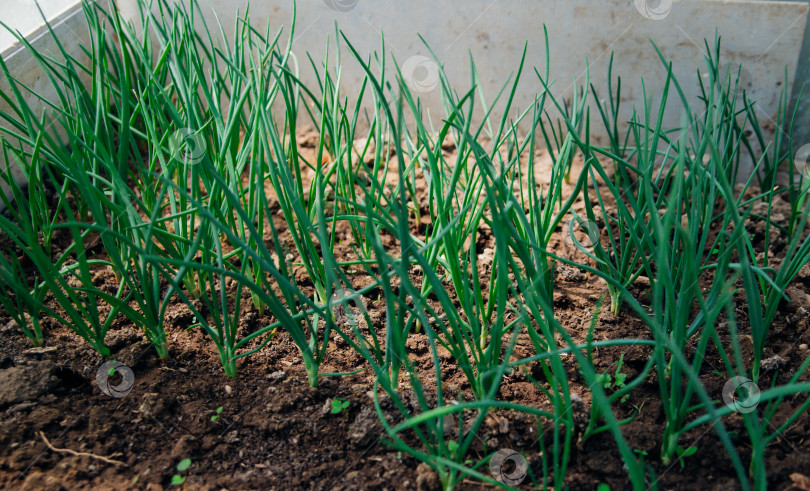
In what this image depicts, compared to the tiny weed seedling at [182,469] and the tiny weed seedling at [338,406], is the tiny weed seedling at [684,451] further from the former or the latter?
the tiny weed seedling at [182,469]

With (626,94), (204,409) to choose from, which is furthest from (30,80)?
(626,94)

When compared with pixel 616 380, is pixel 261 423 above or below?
Result: above

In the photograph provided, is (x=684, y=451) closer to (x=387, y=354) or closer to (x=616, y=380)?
(x=616, y=380)

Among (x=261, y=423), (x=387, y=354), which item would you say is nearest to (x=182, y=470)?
(x=261, y=423)

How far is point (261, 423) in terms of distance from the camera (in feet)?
3.73

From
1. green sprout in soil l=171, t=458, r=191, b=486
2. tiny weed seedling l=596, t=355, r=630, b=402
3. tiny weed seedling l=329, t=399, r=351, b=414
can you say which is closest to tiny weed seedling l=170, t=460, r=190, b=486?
green sprout in soil l=171, t=458, r=191, b=486

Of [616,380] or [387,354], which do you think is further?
[616,380]

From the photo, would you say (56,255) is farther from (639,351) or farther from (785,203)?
(785,203)

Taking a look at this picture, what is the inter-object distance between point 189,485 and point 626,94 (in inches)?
64.2

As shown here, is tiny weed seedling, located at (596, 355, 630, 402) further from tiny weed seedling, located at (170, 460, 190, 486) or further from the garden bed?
tiny weed seedling, located at (170, 460, 190, 486)

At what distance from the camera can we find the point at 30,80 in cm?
182

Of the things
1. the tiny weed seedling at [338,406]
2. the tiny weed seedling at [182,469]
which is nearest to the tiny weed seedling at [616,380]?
the tiny weed seedling at [338,406]

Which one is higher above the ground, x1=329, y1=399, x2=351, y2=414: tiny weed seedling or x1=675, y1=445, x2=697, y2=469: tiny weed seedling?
x1=329, y1=399, x2=351, y2=414: tiny weed seedling

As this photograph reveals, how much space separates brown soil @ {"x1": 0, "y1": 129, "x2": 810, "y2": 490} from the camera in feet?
3.39
